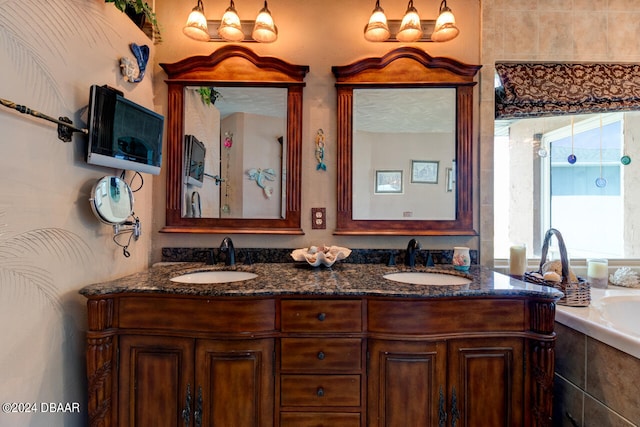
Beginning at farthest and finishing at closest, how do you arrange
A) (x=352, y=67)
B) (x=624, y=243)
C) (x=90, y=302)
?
(x=624, y=243) → (x=352, y=67) → (x=90, y=302)

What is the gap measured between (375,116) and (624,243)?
80.3 inches

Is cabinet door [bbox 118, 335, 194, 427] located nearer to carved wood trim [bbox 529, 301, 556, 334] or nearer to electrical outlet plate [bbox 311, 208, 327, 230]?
electrical outlet plate [bbox 311, 208, 327, 230]

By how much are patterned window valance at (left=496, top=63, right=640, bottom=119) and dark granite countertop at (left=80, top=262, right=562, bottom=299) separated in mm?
1096

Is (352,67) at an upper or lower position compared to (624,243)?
upper

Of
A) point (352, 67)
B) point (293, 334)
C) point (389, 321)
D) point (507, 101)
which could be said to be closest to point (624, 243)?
point (507, 101)

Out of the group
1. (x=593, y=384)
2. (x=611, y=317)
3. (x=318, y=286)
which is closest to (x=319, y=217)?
→ (x=318, y=286)

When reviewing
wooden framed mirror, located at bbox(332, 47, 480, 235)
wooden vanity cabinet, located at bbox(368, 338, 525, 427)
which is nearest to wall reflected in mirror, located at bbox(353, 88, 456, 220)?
wooden framed mirror, located at bbox(332, 47, 480, 235)

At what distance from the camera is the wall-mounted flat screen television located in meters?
1.21

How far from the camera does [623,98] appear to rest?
1830 mm

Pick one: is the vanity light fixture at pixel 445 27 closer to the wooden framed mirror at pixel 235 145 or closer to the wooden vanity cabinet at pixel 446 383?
the wooden framed mirror at pixel 235 145

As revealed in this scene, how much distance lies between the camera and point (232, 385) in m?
1.20

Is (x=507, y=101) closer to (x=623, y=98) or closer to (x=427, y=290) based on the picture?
(x=623, y=98)

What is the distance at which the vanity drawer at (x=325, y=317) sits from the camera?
1.21m

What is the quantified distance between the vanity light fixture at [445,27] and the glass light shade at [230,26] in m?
1.12
